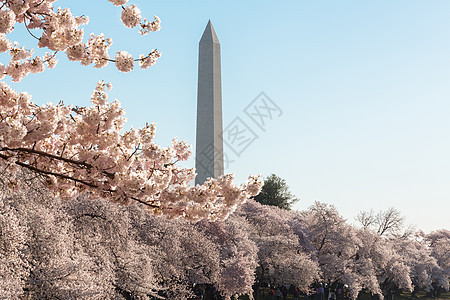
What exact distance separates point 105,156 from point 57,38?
1.38 metres

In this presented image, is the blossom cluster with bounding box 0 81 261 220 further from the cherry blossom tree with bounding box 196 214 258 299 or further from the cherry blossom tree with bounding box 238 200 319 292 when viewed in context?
the cherry blossom tree with bounding box 238 200 319 292

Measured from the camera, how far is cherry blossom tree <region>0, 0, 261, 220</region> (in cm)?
510

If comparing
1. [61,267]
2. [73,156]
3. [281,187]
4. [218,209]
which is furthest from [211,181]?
[281,187]

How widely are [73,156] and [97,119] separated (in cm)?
69

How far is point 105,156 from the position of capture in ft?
17.0

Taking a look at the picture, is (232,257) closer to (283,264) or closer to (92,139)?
(283,264)

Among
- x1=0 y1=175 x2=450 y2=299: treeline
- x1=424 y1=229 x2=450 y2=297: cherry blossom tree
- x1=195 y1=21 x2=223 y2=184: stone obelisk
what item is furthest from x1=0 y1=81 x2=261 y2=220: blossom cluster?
x1=424 y1=229 x2=450 y2=297: cherry blossom tree

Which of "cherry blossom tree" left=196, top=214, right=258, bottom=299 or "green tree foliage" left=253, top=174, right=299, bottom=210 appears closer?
"cherry blossom tree" left=196, top=214, right=258, bottom=299

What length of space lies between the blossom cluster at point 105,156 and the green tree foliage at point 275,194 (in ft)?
176

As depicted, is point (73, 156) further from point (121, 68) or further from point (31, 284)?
point (31, 284)

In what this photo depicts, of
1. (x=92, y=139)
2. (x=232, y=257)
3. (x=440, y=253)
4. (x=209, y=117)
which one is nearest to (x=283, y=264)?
(x=232, y=257)

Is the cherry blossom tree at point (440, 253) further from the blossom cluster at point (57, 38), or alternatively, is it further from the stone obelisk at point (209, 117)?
the blossom cluster at point (57, 38)

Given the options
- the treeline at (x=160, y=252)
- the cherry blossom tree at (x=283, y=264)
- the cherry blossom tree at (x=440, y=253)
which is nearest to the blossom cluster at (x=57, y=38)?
the treeline at (x=160, y=252)

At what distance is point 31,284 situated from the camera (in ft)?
41.9
